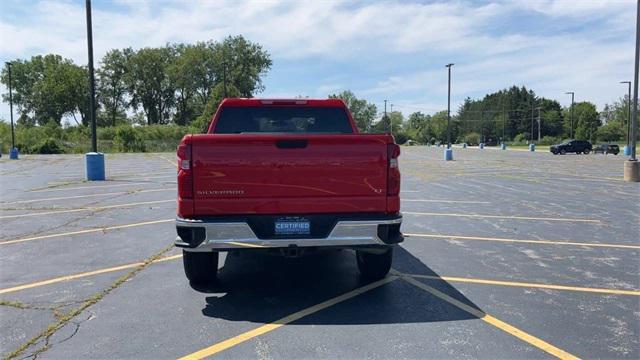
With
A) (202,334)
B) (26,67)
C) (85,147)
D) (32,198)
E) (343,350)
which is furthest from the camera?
(26,67)

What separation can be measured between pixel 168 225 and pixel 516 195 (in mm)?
9385

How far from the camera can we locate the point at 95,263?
20.9 feet

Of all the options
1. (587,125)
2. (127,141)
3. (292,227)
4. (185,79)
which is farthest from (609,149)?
(185,79)

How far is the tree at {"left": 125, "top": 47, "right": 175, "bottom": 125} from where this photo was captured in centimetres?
9819

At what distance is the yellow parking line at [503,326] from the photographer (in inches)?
151

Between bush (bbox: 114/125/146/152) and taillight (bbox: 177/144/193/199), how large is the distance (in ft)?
225

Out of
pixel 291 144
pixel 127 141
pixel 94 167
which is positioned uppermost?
pixel 127 141

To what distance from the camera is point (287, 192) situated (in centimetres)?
465

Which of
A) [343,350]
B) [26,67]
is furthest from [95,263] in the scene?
[26,67]

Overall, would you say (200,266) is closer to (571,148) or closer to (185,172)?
(185,172)

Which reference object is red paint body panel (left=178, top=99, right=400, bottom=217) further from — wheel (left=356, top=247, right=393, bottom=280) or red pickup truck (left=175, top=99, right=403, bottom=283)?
wheel (left=356, top=247, right=393, bottom=280)

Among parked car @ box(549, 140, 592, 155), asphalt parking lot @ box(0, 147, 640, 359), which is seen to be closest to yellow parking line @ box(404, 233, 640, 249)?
asphalt parking lot @ box(0, 147, 640, 359)

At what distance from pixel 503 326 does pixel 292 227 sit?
6.65ft

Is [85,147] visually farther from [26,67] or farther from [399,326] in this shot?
[399,326]
